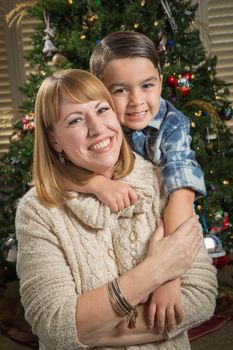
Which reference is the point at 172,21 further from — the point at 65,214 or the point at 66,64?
the point at 65,214

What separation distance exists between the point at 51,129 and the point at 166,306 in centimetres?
59

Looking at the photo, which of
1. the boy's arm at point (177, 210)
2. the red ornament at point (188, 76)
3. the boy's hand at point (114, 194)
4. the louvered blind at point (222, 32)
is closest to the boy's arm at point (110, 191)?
the boy's hand at point (114, 194)

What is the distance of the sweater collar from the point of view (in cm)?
126

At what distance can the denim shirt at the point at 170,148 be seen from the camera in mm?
1381

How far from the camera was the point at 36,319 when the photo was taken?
1.17m

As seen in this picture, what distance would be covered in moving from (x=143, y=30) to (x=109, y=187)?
1551 mm

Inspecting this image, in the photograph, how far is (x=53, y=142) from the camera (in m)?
1.33

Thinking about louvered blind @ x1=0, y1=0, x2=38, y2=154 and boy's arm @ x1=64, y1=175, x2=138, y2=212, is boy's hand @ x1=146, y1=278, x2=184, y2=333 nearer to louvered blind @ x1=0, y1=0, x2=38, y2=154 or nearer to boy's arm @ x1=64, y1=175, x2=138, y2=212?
boy's arm @ x1=64, y1=175, x2=138, y2=212

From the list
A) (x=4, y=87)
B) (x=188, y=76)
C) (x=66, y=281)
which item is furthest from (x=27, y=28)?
(x=66, y=281)

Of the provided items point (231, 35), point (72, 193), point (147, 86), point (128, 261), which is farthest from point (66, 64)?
point (231, 35)

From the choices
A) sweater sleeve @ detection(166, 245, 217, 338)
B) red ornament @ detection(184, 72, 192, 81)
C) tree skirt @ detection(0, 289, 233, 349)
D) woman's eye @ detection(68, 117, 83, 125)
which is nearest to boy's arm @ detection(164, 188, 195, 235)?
sweater sleeve @ detection(166, 245, 217, 338)

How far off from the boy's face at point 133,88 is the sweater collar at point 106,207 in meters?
0.16

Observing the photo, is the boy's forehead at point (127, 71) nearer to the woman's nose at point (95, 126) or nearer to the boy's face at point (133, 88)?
the boy's face at point (133, 88)

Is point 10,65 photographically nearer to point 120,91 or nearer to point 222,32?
point 222,32
